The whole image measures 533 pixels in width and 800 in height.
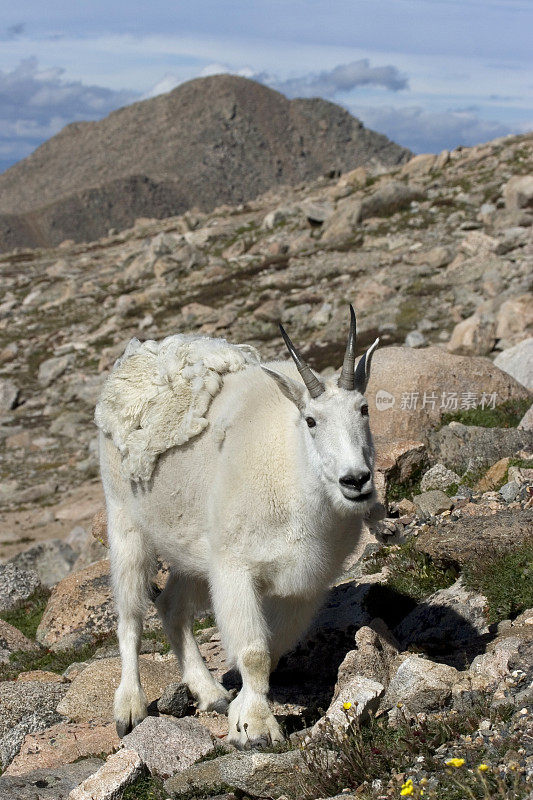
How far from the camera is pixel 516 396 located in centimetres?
1302

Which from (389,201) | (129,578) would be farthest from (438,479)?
(389,201)

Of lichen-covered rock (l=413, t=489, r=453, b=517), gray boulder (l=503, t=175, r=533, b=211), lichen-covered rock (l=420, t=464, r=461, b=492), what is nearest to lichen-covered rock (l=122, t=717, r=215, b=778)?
lichen-covered rock (l=413, t=489, r=453, b=517)

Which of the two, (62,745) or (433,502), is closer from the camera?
(62,745)

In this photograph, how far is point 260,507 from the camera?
19.1 feet

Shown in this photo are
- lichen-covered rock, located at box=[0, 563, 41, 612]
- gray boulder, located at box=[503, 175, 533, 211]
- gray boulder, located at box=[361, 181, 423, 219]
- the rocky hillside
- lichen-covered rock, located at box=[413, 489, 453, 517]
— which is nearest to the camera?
lichen-covered rock, located at box=[413, 489, 453, 517]

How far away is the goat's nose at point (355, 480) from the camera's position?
5.17 metres

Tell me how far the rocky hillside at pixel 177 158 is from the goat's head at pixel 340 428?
131869 millimetres

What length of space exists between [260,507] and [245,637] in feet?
2.89

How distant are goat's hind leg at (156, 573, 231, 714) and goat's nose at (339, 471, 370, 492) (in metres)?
2.59

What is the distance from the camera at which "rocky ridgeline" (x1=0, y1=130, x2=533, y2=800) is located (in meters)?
5.07

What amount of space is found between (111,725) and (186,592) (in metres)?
1.19

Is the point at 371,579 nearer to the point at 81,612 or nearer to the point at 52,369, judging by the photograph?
the point at 81,612

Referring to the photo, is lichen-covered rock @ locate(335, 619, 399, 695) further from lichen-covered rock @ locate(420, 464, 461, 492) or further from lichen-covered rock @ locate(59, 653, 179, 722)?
lichen-covered rock @ locate(420, 464, 461, 492)

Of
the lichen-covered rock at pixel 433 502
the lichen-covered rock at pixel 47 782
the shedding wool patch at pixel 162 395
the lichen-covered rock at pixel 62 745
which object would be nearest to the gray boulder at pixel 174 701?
the lichen-covered rock at pixel 62 745
